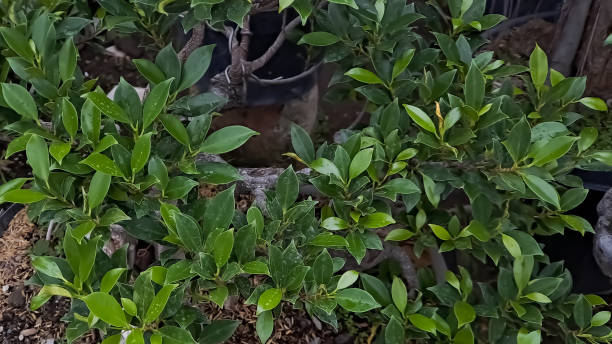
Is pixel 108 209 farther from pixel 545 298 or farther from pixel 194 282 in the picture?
pixel 545 298

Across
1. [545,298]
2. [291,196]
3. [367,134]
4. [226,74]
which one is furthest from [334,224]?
[226,74]

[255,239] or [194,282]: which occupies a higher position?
[255,239]

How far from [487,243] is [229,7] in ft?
2.24

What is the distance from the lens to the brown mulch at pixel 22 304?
1291 millimetres

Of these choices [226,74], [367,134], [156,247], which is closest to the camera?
[367,134]

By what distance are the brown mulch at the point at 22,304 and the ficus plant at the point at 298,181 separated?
0.25 metres

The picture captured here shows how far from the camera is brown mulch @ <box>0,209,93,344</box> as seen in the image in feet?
4.24

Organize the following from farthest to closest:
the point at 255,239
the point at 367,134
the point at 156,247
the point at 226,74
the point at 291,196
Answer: the point at 226,74 → the point at 156,247 → the point at 367,134 → the point at 291,196 → the point at 255,239

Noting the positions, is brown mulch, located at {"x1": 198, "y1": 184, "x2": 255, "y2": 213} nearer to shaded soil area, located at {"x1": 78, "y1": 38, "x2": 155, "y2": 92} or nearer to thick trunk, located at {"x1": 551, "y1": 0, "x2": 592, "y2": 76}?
shaded soil area, located at {"x1": 78, "y1": 38, "x2": 155, "y2": 92}

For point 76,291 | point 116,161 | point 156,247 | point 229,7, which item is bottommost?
point 156,247

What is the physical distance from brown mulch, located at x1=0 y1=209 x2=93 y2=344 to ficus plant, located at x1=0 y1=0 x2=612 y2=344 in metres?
0.25

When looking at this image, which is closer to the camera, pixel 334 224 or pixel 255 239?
pixel 255 239

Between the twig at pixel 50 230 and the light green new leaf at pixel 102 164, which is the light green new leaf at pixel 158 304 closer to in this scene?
the light green new leaf at pixel 102 164

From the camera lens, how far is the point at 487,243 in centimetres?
104
